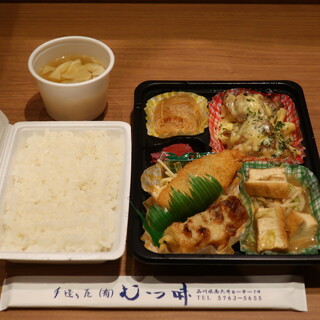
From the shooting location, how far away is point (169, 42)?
2.82 metres

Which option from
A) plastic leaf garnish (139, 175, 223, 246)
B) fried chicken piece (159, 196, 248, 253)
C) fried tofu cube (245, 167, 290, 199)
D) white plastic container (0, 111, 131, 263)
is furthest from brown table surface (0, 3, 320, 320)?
fried chicken piece (159, 196, 248, 253)

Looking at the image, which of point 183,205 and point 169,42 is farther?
point 169,42

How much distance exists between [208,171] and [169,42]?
54.2 inches

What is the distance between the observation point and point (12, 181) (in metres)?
1.85

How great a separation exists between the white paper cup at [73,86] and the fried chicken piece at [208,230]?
878mm

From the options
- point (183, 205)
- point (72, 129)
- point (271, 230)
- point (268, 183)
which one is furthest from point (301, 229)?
point (72, 129)

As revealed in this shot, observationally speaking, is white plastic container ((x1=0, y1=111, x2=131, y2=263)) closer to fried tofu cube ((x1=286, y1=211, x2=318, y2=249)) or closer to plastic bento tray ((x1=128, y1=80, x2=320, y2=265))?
plastic bento tray ((x1=128, y1=80, x2=320, y2=265))

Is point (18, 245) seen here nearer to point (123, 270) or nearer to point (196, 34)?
point (123, 270)

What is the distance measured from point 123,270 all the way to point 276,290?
2.26 feet

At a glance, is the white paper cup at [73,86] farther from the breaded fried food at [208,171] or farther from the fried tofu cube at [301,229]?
the fried tofu cube at [301,229]

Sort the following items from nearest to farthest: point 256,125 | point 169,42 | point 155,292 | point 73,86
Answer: point 155,292 < point 73,86 < point 256,125 < point 169,42

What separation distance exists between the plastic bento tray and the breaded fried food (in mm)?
156

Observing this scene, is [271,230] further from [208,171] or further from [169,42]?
[169,42]

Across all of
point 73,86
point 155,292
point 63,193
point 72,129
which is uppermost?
point 73,86
